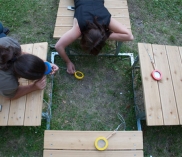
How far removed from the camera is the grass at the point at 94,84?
2252 mm

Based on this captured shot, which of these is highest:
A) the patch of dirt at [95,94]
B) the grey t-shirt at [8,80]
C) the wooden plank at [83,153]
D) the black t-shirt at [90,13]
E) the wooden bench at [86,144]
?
the black t-shirt at [90,13]

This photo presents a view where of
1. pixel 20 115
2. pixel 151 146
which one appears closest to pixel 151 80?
pixel 151 146

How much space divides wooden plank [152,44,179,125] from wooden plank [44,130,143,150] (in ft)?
1.17

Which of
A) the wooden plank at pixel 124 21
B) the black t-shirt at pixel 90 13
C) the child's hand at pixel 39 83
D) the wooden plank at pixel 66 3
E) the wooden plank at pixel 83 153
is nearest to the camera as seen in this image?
the wooden plank at pixel 83 153

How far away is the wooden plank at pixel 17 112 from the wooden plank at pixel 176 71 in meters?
1.47

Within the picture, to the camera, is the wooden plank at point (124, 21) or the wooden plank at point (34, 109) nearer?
the wooden plank at point (34, 109)

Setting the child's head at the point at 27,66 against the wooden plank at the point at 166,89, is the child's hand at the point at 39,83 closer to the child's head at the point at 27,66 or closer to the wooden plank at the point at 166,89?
the child's head at the point at 27,66

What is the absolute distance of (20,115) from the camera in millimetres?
1804

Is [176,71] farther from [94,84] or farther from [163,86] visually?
[94,84]

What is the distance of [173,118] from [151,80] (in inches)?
16.4

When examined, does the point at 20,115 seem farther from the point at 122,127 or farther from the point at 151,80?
the point at 151,80

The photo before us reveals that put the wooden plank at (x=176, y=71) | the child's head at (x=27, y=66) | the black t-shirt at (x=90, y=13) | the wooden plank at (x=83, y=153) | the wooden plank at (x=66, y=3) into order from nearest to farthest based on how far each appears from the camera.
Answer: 1. the child's head at (x=27, y=66)
2. the wooden plank at (x=83, y=153)
3. the wooden plank at (x=176, y=71)
4. the black t-shirt at (x=90, y=13)
5. the wooden plank at (x=66, y=3)

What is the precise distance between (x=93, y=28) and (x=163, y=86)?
913mm

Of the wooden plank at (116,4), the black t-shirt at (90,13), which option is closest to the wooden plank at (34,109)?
the black t-shirt at (90,13)
